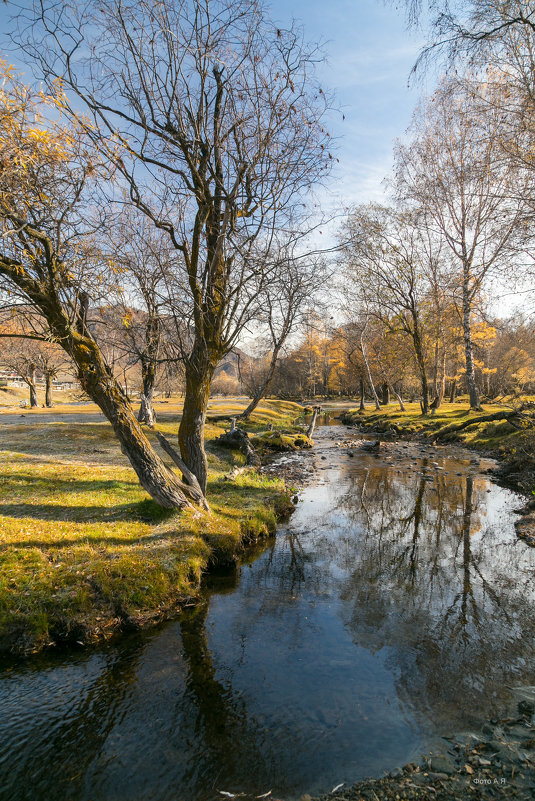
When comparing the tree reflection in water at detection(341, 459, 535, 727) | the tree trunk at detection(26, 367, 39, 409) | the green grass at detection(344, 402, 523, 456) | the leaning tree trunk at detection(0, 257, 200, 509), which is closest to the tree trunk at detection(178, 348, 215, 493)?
the leaning tree trunk at detection(0, 257, 200, 509)

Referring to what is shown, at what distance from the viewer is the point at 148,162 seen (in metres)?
7.79

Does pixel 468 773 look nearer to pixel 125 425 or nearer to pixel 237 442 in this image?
pixel 125 425

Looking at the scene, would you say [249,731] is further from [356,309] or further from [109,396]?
[356,309]

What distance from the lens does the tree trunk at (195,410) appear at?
30.0 feet

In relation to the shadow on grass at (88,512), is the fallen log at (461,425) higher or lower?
higher

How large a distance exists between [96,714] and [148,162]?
29.4ft

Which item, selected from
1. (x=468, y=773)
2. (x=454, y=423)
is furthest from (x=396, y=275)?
(x=468, y=773)

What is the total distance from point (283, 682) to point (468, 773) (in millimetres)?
2265

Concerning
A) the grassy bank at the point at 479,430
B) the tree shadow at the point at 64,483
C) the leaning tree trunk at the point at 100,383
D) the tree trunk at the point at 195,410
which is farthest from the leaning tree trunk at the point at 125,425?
the grassy bank at the point at 479,430

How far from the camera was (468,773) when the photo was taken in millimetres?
3428

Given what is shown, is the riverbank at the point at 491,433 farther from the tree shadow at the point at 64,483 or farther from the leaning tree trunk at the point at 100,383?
the tree shadow at the point at 64,483

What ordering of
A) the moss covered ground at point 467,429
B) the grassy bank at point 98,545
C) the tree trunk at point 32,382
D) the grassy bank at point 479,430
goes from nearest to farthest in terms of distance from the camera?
the grassy bank at point 98,545 < the grassy bank at point 479,430 < the moss covered ground at point 467,429 < the tree trunk at point 32,382

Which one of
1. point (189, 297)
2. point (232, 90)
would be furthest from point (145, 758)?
point (232, 90)

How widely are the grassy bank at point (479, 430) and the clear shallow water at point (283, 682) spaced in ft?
22.7
